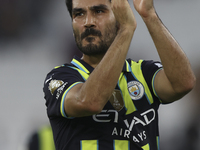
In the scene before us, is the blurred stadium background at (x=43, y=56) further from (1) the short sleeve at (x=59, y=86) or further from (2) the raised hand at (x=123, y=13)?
(2) the raised hand at (x=123, y=13)

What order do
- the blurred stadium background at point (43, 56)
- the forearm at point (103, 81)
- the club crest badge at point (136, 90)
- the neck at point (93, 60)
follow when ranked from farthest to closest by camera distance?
the blurred stadium background at point (43, 56) < the neck at point (93, 60) < the club crest badge at point (136, 90) < the forearm at point (103, 81)

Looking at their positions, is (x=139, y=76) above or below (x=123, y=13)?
below

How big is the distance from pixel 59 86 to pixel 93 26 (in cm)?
37

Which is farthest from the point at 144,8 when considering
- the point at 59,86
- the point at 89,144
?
the point at 89,144

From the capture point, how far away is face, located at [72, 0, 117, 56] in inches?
61.7

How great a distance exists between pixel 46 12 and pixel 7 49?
638 mm

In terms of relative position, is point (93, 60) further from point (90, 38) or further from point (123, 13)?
point (123, 13)

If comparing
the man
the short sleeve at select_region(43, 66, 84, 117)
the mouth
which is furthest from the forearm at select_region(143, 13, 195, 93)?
the short sleeve at select_region(43, 66, 84, 117)

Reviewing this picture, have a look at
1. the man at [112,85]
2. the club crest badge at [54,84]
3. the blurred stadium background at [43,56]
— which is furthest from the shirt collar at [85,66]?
the blurred stadium background at [43,56]

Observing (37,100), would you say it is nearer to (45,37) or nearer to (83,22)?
(45,37)

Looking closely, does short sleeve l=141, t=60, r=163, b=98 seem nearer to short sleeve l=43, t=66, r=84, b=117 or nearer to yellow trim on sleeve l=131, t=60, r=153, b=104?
yellow trim on sleeve l=131, t=60, r=153, b=104

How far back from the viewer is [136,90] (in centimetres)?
156

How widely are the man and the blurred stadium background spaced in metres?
1.52

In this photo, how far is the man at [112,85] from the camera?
1267 millimetres
